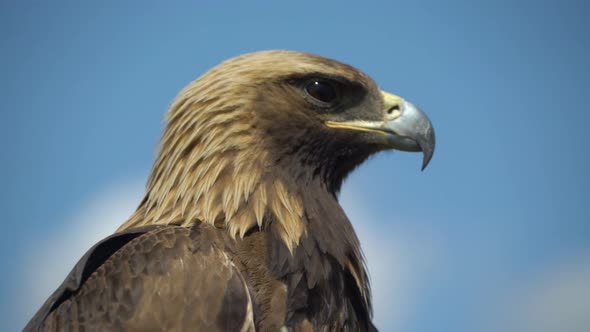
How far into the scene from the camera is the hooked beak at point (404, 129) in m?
6.28

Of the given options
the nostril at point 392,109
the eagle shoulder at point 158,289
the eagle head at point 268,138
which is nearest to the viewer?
the eagle shoulder at point 158,289

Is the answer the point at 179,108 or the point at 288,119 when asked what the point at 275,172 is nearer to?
the point at 288,119

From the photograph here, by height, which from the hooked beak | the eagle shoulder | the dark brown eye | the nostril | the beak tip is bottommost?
the eagle shoulder

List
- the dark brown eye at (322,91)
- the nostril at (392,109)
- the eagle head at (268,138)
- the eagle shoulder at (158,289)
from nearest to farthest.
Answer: the eagle shoulder at (158,289), the eagle head at (268,138), the dark brown eye at (322,91), the nostril at (392,109)

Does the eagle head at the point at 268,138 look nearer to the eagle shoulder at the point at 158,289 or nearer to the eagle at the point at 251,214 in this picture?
the eagle at the point at 251,214

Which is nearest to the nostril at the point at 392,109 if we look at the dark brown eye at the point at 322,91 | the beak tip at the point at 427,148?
the beak tip at the point at 427,148

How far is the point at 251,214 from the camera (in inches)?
225

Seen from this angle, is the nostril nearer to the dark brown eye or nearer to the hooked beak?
the hooked beak

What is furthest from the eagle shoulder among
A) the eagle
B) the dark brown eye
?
the dark brown eye

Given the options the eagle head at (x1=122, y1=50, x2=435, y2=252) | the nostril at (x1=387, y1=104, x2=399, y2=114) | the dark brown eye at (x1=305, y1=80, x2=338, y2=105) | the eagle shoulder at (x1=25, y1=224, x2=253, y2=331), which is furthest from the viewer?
the nostril at (x1=387, y1=104, x2=399, y2=114)

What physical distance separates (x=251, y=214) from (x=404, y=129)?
1.33m

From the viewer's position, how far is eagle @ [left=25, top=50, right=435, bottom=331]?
5121 mm

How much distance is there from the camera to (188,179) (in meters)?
5.92

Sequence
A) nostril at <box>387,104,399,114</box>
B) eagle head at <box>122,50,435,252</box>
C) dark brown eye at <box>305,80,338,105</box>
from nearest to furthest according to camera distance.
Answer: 1. eagle head at <box>122,50,435,252</box>
2. dark brown eye at <box>305,80,338,105</box>
3. nostril at <box>387,104,399,114</box>
